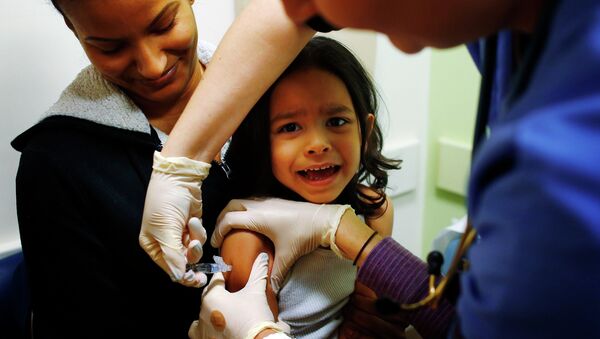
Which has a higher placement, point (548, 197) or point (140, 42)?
point (140, 42)

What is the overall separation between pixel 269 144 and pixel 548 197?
77 centimetres

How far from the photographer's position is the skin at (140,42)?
41.2 inches

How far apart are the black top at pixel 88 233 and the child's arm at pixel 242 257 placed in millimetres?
172

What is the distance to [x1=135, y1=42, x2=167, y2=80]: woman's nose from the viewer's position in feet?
3.64

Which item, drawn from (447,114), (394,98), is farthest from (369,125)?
(447,114)

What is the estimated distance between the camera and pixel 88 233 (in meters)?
1.11

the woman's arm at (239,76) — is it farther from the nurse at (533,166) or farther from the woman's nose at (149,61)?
the nurse at (533,166)

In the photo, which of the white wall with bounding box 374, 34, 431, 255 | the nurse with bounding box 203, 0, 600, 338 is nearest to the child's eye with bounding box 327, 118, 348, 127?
the nurse with bounding box 203, 0, 600, 338

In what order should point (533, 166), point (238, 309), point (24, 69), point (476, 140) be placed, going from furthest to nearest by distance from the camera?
1. point (24, 69)
2. point (238, 309)
3. point (476, 140)
4. point (533, 166)

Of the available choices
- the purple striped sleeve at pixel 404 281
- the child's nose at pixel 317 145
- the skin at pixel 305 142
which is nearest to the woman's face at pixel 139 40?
the skin at pixel 305 142

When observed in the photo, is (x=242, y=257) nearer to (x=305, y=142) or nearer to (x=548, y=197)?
(x=305, y=142)

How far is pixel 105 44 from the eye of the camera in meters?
1.09

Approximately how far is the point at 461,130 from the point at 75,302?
66.4 inches

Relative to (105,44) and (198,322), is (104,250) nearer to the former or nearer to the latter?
(198,322)
